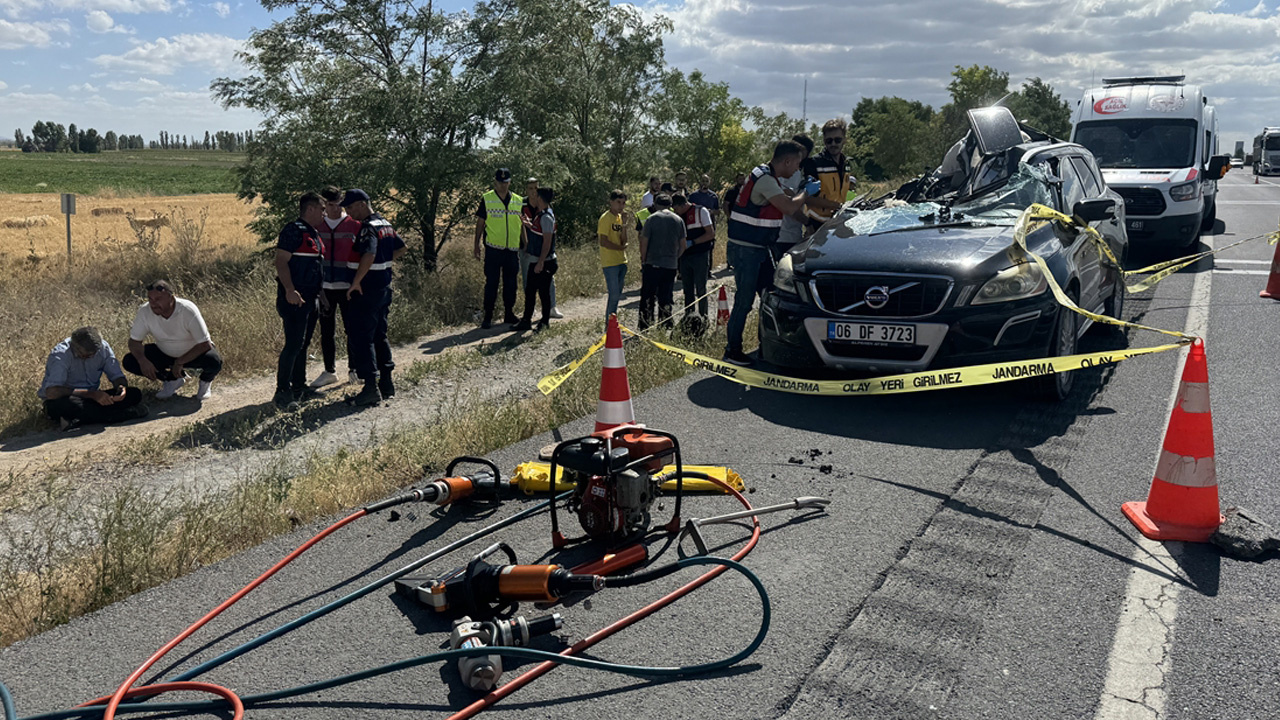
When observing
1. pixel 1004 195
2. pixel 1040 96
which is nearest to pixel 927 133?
pixel 1040 96

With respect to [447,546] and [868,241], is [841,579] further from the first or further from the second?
[868,241]

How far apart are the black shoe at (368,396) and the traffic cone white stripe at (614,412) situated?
10.5ft

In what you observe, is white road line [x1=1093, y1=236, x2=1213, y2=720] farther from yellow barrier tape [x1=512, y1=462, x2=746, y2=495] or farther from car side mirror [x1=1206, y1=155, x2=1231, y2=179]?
car side mirror [x1=1206, y1=155, x2=1231, y2=179]

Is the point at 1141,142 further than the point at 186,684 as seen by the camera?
Yes

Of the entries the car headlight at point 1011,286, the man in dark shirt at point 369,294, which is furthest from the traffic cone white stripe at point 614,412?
the man in dark shirt at point 369,294

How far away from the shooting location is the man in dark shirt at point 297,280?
770cm

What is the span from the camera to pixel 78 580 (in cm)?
393

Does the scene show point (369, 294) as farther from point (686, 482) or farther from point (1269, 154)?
point (1269, 154)

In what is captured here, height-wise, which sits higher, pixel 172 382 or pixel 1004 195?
pixel 1004 195

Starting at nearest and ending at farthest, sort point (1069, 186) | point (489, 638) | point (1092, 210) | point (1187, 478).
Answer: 1. point (489, 638)
2. point (1187, 478)
3. point (1092, 210)
4. point (1069, 186)

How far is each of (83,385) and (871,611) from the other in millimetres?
6972

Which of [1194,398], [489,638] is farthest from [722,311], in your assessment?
[489,638]

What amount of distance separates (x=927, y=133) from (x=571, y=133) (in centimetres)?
3526

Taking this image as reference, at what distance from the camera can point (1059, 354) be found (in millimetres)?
6277
